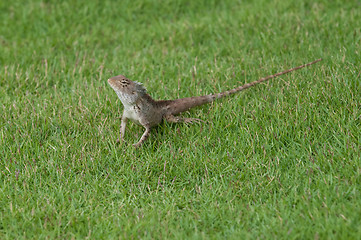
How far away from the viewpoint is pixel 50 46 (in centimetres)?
852

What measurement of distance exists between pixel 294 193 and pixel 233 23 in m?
A: 4.86

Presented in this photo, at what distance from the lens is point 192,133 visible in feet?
19.0

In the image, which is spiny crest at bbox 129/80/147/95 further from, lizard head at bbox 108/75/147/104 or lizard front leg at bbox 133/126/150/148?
lizard front leg at bbox 133/126/150/148

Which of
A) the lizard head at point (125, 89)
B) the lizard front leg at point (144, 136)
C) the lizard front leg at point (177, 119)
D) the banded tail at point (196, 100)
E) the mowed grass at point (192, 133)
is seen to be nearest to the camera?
the mowed grass at point (192, 133)

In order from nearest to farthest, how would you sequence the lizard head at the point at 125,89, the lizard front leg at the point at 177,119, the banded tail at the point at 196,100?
the lizard head at the point at 125,89 → the lizard front leg at the point at 177,119 → the banded tail at the point at 196,100

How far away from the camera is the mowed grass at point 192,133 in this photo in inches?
179

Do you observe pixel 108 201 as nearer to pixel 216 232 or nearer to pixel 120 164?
pixel 120 164

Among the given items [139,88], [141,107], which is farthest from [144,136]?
[139,88]

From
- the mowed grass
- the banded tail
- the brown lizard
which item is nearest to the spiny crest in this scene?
the brown lizard

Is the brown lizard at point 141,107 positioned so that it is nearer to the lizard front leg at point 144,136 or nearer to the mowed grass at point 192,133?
the lizard front leg at point 144,136

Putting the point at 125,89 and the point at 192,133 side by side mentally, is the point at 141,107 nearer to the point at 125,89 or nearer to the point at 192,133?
the point at 125,89

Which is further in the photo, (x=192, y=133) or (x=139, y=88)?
(x=139, y=88)

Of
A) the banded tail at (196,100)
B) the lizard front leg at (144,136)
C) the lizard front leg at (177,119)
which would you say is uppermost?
the banded tail at (196,100)

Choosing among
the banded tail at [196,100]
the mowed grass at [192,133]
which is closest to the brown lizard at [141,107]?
the banded tail at [196,100]
